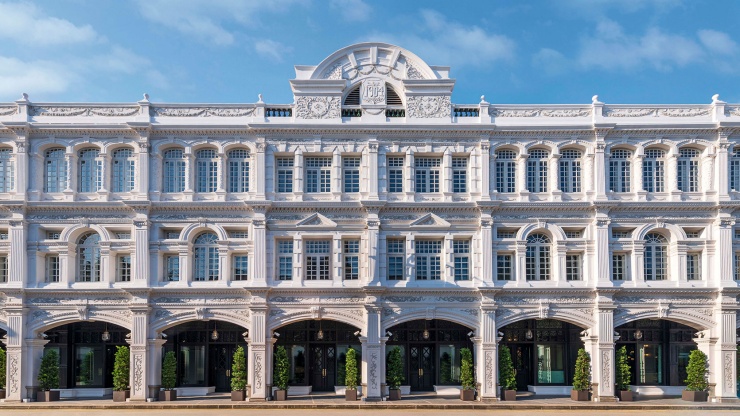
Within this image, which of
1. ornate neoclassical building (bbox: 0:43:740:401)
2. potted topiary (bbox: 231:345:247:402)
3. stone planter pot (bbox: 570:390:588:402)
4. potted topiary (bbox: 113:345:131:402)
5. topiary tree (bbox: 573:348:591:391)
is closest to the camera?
potted topiary (bbox: 231:345:247:402)

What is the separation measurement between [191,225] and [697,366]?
22377 mm

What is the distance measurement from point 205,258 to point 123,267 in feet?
11.9

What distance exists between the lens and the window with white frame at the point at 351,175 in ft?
101

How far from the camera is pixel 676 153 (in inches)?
1190

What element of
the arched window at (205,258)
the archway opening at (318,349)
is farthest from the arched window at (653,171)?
the arched window at (205,258)

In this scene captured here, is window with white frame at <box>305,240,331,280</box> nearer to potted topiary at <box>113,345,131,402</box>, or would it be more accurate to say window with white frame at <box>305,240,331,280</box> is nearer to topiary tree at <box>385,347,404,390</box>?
topiary tree at <box>385,347,404,390</box>

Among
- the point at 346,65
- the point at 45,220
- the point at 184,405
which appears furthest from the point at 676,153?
the point at 45,220

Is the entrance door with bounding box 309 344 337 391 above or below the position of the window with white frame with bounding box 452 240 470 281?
below

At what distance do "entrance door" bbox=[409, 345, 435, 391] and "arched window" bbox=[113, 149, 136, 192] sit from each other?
14761 millimetres

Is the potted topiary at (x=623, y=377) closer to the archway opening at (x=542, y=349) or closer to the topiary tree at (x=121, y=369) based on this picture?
the archway opening at (x=542, y=349)

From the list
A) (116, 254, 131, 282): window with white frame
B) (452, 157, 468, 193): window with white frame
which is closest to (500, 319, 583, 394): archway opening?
(452, 157, 468, 193): window with white frame

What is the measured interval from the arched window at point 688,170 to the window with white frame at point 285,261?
57.3 ft

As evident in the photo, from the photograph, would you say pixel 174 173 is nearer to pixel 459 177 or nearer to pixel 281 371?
pixel 281 371

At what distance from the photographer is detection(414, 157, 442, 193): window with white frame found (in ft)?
101
